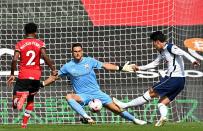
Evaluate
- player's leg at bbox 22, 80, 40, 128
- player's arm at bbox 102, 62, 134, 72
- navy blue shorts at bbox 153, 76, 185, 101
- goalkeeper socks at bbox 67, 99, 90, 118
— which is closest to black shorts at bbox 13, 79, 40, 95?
player's leg at bbox 22, 80, 40, 128

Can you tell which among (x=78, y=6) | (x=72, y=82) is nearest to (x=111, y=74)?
(x=78, y=6)

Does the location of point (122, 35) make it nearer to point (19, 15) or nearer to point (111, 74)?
point (111, 74)

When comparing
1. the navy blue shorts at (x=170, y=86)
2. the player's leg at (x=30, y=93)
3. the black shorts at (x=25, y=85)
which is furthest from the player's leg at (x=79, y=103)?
the navy blue shorts at (x=170, y=86)

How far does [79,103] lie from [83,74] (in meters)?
0.65

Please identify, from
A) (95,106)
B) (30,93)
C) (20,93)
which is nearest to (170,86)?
(95,106)

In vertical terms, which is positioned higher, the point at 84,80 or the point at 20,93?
the point at 84,80

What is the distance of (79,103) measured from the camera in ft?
48.9

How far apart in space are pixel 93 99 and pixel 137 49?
12.6 feet

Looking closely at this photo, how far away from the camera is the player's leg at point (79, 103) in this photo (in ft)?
47.2

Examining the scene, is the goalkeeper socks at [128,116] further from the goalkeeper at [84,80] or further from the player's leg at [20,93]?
the player's leg at [20,93]

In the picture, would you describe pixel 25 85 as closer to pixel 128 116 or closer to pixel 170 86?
pixel 128 116

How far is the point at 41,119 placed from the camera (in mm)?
18359

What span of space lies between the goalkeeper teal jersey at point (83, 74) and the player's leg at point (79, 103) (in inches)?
7.9

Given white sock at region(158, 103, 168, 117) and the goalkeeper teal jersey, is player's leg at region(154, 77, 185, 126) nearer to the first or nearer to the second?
white sock at region(158, 103, 168, 117)
